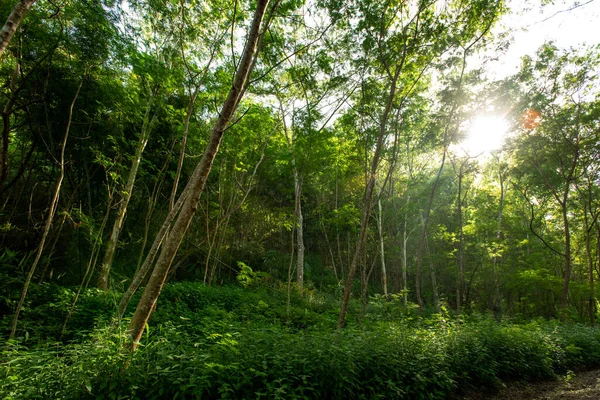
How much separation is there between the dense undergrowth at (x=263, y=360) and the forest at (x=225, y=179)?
3cm

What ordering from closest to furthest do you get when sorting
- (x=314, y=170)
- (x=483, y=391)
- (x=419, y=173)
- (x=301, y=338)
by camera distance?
(x=301, y=338), (x=483, y=391), (x=314, y=170), (x=419, y=173)

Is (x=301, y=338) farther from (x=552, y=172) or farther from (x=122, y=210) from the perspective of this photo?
(x=552, y=172)

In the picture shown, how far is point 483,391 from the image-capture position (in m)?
4.55

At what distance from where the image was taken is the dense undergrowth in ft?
8.29

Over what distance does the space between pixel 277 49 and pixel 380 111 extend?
3.81 metres


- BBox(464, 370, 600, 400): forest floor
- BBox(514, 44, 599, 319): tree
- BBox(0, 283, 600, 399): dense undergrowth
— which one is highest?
BBox(514, 44, 599, 319): tree

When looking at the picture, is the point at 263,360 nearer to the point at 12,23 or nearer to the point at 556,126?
the point at 12,23

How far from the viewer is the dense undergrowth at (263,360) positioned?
8.29ft

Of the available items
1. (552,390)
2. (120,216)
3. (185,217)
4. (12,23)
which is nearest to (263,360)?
(185,217)

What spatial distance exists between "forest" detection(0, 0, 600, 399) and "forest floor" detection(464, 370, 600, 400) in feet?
0.62

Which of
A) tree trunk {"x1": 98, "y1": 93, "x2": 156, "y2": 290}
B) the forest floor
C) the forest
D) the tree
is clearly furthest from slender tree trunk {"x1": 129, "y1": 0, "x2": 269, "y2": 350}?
the tree

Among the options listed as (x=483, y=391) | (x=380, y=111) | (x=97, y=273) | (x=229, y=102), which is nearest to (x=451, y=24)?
(x=380, y=111)

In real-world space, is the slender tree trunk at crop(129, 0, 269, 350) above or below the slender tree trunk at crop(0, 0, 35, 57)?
below

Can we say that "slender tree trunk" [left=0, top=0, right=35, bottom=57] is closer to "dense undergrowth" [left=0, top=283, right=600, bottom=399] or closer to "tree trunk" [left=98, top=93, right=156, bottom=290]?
"dense undergrowth" [left=0, top=283, right=600, bottom=399]
